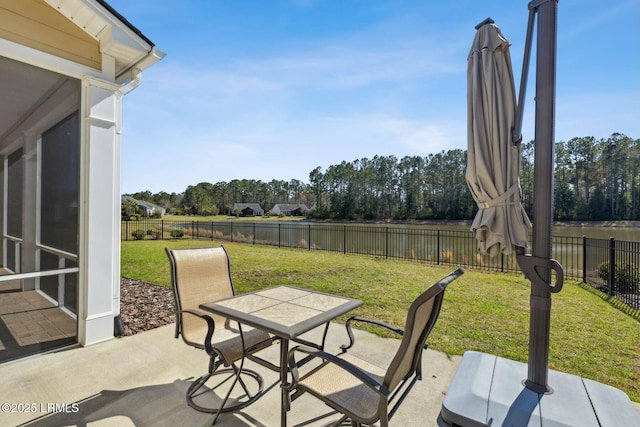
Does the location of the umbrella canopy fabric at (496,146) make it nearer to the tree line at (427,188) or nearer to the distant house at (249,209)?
the tree line at (427,188)

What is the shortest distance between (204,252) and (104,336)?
165cm

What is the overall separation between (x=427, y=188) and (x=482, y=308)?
137ft

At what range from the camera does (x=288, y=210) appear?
6481 cm

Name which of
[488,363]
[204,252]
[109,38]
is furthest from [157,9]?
[488,363]

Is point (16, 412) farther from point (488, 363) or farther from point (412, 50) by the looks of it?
point (412, 50)

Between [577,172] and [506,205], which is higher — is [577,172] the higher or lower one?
the higher one

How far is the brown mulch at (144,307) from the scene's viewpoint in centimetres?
378

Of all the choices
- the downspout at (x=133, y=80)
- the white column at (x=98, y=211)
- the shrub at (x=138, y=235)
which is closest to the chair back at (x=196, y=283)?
the white column at (x=98, y=211)

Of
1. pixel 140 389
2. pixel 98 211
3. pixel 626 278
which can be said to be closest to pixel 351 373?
pixel 140 389

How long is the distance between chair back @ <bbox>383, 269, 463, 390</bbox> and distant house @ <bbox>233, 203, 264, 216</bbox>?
59.2 meters

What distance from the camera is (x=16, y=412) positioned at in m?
2.15

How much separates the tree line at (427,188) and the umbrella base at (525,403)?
15.6m

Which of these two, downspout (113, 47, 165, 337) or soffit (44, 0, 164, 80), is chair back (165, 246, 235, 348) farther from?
soffit (44, 0, 164, 80)

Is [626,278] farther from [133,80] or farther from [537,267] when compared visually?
[133,80]
